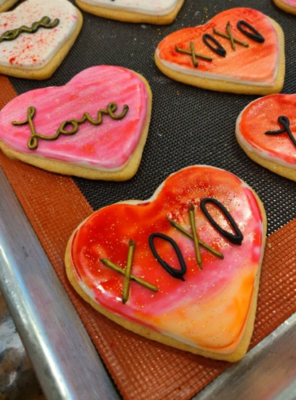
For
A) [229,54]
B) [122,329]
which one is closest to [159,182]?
[122,329]

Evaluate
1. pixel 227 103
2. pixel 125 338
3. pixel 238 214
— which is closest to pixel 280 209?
pixel 238 214

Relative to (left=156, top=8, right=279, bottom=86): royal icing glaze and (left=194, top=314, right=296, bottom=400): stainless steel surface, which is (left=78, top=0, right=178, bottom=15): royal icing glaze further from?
(left=194, top=314, right=296, bottom=400): stainless steel surface

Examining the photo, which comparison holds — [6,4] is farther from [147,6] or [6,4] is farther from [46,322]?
[46,322]

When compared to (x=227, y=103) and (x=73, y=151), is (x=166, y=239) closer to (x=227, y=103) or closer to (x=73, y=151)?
(x=73, y=151)

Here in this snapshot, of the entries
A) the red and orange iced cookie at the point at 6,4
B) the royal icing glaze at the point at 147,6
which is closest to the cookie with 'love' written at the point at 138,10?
the royal icing glaze at the point at 147,6

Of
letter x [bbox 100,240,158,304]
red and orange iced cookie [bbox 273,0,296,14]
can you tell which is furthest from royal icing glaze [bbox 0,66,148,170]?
red and orange iced cookie [bbox 273,0,296,14]

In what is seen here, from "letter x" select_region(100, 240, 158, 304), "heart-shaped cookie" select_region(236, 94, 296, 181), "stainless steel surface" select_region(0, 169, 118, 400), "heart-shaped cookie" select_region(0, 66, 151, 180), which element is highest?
"heart-shaped cookie" select_region(236, 94, 296, 181)

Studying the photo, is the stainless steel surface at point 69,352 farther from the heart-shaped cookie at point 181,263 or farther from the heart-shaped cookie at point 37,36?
the heart-shaped cookie at point 37,36
